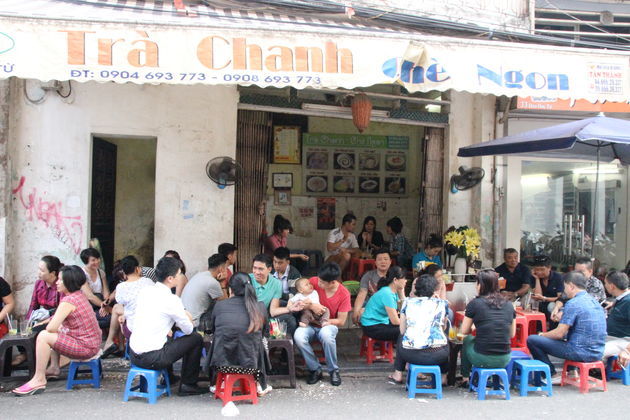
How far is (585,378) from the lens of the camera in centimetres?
549

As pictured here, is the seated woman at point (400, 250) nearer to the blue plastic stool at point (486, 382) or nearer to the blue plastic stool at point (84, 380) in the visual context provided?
the blue plastic stool at point (486, 382)

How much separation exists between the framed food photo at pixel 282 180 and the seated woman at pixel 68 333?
5.91 meters

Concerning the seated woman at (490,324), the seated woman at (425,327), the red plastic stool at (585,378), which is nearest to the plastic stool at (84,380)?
the seated woman at (425,327)

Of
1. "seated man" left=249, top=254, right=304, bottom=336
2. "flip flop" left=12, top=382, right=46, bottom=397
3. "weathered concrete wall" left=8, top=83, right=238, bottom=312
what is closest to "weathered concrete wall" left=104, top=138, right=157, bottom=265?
"weathered concrete wall" left=8, top=83, right=238, bottom=312

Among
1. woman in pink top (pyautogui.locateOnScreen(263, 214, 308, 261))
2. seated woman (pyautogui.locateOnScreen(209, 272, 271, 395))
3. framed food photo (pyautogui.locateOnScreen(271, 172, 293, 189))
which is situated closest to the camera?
seated woman (pyautogui.locateOnScreen(209, 272, 271, 395))

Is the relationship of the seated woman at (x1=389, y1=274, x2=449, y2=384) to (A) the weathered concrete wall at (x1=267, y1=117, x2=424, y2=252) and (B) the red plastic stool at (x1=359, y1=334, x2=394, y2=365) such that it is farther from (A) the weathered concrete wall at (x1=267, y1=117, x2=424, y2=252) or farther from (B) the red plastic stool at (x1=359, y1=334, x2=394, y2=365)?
(A) the weathered concrete wall at (x1=267, y1=117, x2=424, y2=252)

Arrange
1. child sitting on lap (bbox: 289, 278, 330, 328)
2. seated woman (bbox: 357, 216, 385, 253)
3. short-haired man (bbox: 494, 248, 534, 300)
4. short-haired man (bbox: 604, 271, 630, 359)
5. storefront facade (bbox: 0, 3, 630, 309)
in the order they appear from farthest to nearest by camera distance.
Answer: seated woman (bbox: 357, 216, 385, 253) < short-haired man (bbox: 494, 248, 534, 300) < short-haired man (bbox: 604, 271, 630, 359) < child sitting on lap (bbox: 289, 278, 330, 328) < storefront facade (bbox: 0, 3, 630, 309)

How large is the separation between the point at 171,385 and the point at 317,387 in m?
1.49

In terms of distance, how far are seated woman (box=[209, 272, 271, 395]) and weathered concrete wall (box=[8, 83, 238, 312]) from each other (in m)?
3.21

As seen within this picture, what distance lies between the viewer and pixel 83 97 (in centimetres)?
766

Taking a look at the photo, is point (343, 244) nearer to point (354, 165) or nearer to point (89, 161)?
point (354, 165)

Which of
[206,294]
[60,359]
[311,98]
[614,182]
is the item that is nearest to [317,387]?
[206,294]

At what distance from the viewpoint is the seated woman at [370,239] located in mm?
9656

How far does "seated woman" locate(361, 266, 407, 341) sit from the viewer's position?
20.0 feet
